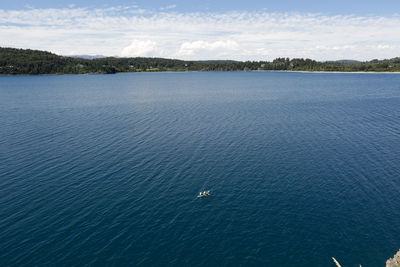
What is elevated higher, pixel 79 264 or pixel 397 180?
pixel 397 180

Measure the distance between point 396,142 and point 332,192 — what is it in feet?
135

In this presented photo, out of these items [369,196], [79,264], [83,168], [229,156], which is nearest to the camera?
[79,264]

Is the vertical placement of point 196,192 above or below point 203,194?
below

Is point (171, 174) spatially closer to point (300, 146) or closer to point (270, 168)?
point (270, 168)

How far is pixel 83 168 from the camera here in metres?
52.0

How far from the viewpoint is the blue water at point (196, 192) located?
101ft

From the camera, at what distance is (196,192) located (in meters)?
43.8

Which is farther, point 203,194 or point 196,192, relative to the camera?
point 196,192

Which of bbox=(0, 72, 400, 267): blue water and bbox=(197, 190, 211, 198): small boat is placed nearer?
bbox=(0, 72, 400, 267): blue water

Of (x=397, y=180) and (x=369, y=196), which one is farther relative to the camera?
(x=397, y=180)

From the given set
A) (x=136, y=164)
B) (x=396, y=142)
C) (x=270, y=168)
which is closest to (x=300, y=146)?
(x=270, y=168)

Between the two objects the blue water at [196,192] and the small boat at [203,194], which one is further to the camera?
the small boat at [203,194]

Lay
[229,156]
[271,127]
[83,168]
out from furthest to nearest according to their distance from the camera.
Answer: [271,127], [229,156], [83,168]

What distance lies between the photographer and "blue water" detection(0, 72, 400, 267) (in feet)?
101
